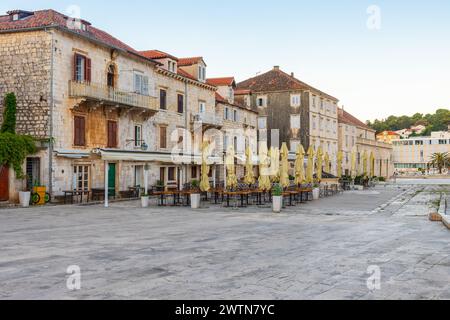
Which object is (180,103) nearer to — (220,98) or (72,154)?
(220,98)

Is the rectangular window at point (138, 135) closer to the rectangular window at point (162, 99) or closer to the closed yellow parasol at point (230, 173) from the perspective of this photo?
the rectangular window at point (162, 99)

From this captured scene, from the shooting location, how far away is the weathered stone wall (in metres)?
25.1

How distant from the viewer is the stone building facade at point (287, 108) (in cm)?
5403

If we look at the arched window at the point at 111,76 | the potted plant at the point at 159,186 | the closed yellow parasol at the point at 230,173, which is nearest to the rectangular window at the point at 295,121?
the potted plant at the point at 159,186

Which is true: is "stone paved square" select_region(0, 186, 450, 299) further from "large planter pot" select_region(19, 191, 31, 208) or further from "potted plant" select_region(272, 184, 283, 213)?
"large planter pot" select_region(19, 191, 31, 208)

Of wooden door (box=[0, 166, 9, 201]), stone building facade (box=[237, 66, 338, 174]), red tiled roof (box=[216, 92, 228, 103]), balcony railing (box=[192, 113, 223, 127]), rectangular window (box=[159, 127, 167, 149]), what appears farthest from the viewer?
stone building facade (box=[237, 66, 338, 174])

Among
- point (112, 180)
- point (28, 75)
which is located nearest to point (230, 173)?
point (112, 180)

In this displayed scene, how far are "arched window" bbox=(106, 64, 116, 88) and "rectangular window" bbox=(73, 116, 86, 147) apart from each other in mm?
3649

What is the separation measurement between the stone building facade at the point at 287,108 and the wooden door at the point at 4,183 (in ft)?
105

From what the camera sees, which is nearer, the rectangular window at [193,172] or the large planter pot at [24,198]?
the large planter pot at [24,198]

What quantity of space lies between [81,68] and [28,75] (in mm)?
2922

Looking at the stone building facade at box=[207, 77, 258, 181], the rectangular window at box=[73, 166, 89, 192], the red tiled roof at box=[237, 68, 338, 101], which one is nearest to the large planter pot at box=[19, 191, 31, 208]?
the rectangular window at box=[73, 166, 89, 192]
